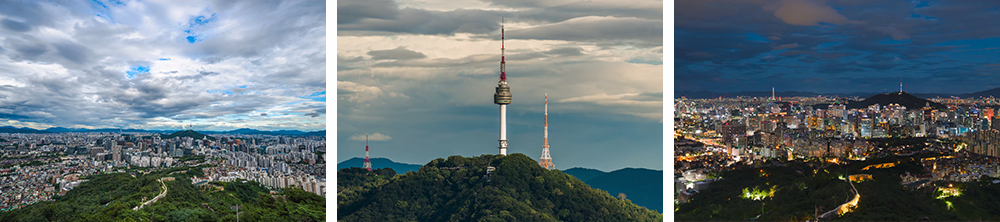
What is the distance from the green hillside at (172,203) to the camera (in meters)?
8.52

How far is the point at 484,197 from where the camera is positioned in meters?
11.5

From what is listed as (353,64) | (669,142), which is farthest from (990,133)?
(353,64)

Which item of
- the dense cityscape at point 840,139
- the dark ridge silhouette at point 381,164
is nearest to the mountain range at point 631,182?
the dark ridge silhouette at point 381,164

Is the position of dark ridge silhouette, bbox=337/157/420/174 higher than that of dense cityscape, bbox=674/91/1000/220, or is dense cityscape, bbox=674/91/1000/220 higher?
dense cityscape, bbox=674/91/1000/220

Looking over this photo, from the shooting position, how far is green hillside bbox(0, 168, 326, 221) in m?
8.52

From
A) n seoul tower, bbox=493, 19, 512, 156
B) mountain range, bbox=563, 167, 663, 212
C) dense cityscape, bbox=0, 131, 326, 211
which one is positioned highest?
n seoul tower, bbox=493, 19, 512, 156

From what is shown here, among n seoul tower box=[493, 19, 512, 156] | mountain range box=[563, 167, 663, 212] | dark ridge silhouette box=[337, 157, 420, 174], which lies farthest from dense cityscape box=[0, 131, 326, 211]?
mountain range box=[563, 167, 663, 212]

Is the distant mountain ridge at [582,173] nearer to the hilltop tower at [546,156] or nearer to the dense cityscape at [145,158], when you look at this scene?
the hilltop tower at [546,156]

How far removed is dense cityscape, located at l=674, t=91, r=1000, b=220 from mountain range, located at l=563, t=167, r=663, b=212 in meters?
5.19

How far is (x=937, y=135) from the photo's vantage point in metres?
7.86

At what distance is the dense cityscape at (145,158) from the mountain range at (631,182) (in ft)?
21.1

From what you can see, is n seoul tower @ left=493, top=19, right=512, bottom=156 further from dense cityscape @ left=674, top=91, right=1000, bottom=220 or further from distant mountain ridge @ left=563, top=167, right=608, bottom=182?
dense cityscape @ left=674, top=91, right=1000, bottom=220

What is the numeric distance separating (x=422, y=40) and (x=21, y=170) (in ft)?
22.7

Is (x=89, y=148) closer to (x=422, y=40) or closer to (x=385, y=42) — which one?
(x=385, y=42)
